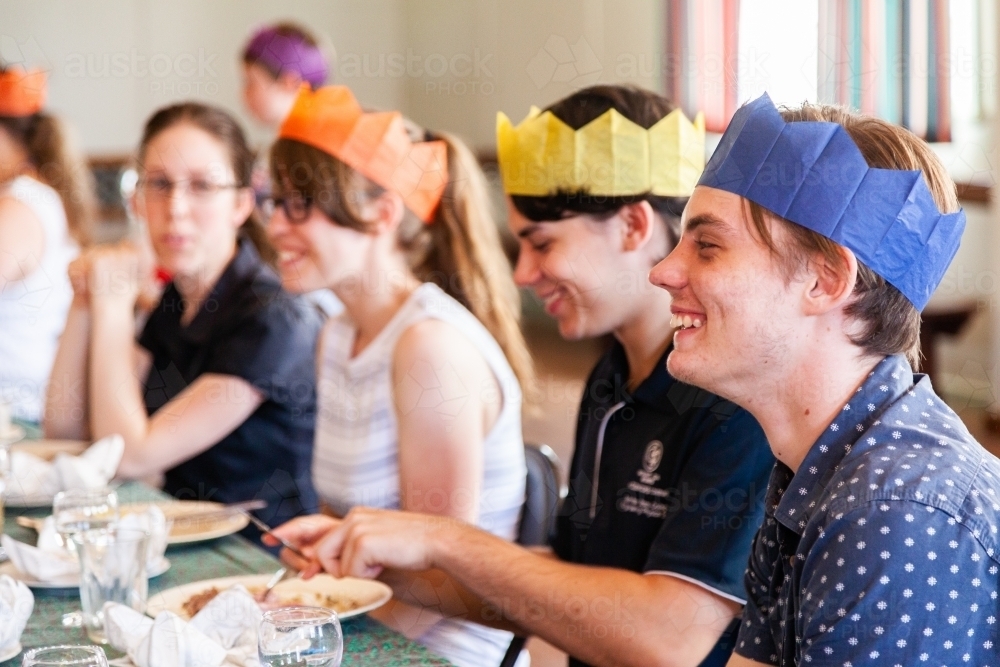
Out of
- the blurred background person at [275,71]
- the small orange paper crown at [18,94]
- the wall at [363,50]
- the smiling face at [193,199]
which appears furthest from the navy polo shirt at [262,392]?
the wall at [363,50]

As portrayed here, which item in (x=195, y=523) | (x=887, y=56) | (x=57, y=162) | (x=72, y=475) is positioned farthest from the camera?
(x=887, y=56)

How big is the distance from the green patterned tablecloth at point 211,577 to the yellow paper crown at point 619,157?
0.67m

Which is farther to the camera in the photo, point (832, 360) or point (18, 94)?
point (18, 94)

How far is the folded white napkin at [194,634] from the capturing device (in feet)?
3.49

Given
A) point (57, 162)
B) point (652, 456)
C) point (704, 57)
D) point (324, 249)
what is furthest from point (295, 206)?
point (704, 57)

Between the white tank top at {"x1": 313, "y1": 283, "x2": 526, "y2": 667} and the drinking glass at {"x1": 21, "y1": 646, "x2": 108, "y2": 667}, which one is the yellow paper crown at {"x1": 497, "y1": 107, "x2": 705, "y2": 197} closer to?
the white tank top at {"x1": 313, "y1": 283, "x2": 526, "y2": 667}

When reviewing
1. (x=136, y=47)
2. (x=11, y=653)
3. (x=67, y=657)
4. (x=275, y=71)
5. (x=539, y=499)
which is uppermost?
(x=136, y=47)

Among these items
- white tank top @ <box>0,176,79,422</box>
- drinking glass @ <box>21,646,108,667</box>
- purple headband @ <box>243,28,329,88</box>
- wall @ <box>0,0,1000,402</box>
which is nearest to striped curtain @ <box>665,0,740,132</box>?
wall @ <box>0,0,1000,402</box>

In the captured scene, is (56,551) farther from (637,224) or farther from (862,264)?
(862,264)

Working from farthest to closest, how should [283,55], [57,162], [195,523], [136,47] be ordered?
[136,47]
[283,55]
[57,162]
[195,523]

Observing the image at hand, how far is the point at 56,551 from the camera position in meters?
1.47

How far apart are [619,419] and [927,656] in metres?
0.70

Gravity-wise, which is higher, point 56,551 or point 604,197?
point 604,197

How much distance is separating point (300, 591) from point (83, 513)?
29cm
